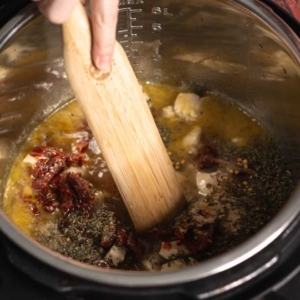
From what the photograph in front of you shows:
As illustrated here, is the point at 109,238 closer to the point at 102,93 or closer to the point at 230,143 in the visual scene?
the point at 102,93

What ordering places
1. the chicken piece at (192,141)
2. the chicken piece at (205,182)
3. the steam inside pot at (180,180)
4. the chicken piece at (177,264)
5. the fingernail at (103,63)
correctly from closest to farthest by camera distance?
the fingernail at (103,63) < the chicken piece at (177,264) < the steam inside pot at (180,180) < the chicken piece at (205,182) < the chicken piece at (192,141)

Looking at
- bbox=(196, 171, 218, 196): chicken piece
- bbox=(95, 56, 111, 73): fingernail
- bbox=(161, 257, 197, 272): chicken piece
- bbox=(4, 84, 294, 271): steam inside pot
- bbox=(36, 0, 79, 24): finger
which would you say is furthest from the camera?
bbox=(196, 171, 218, 196): chicken piece

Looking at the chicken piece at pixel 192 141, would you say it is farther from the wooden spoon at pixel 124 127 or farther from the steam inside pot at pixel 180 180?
the wooden spoon at pixel 124 127

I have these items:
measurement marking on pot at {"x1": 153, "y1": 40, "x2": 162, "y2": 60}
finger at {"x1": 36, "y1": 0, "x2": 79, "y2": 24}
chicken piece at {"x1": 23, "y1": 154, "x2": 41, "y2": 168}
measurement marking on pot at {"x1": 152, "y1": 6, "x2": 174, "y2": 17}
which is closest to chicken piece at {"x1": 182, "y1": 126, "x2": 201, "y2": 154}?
measurement marking on pot at {"x1": 153, "y1": 40, "x2": 162, "y2": 60}

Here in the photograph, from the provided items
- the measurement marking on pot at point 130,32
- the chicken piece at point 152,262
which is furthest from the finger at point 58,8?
the chicken piece at point 152,262

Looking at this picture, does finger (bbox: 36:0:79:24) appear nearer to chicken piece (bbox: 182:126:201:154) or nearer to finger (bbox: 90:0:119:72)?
finger (bbox: 90:0:119:72)

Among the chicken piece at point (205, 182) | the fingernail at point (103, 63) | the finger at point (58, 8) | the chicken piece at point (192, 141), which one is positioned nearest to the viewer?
the finger at point (58, 8)
